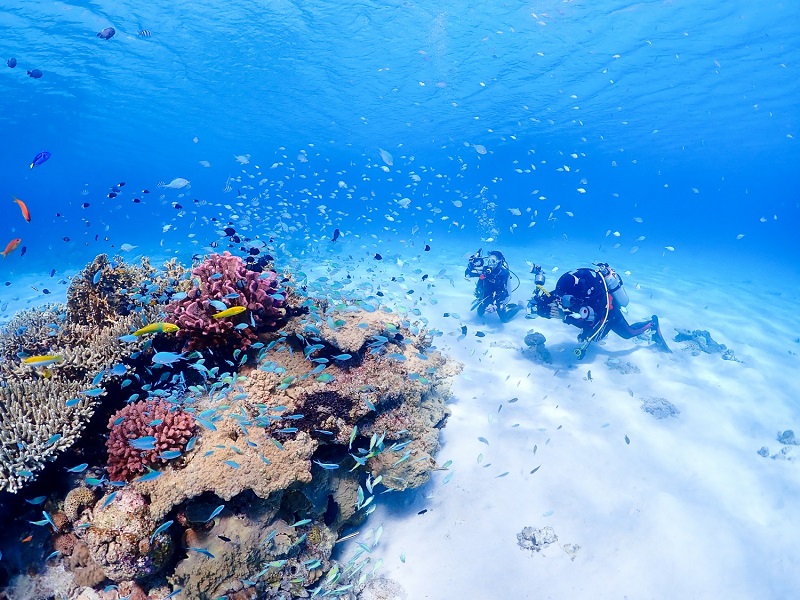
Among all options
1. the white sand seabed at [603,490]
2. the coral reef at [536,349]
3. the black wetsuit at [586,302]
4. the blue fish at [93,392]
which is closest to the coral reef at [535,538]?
the white sand seabed at [603,490]

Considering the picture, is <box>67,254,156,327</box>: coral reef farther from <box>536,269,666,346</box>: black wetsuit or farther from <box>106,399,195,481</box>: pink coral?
<box>536,269,666,346</box>: black wetsuit

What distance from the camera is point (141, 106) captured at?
39.2m

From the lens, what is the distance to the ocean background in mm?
5949

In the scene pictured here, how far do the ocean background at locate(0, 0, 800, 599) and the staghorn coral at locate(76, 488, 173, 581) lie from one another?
284 cm

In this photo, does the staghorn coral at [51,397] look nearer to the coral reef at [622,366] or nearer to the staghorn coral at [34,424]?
the staghorn coral at [34,424]

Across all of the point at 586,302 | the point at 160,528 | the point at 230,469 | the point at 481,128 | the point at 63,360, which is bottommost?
the point at 481,128

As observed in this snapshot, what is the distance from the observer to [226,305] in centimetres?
486

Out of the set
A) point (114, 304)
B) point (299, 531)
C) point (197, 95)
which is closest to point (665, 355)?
point (299, 531)

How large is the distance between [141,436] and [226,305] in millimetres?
1644

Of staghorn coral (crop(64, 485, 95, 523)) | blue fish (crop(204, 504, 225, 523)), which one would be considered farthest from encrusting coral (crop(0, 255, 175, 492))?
blue fish (crop(204, 504, 225, 523))

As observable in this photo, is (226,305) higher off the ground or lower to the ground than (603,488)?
higher

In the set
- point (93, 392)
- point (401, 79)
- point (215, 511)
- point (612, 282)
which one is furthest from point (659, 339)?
point (401, 79)

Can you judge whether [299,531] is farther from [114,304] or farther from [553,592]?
[114,304]

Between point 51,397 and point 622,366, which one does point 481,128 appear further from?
point 51,397
